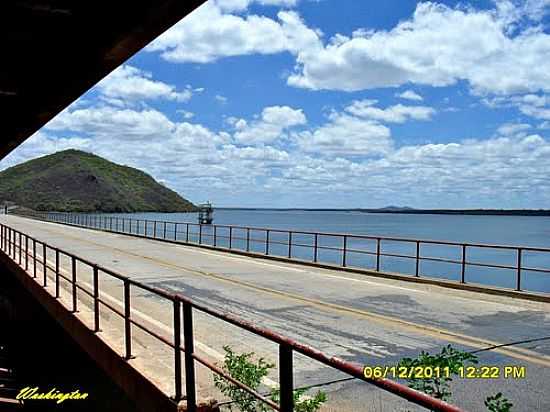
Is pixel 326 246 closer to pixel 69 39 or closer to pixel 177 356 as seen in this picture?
pixel 69 39

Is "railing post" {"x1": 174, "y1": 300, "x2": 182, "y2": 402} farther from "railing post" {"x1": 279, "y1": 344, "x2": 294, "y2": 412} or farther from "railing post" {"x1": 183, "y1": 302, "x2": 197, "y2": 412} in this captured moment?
"railing post" {"x1": 279, "y1": 344, "x2": 294, "y2": 412}

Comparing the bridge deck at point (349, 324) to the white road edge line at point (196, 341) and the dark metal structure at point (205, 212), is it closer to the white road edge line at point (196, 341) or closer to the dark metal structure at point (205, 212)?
the white road edge line at point (196, 341)

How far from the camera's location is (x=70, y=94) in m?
9.90

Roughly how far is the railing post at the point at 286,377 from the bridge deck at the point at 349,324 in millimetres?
2724

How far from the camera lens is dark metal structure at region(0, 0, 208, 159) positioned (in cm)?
597

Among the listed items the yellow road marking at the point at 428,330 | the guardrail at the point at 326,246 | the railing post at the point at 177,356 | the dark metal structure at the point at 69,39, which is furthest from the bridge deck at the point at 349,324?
the dark metal structure at the point at 69,39

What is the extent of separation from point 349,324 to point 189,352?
221 inches

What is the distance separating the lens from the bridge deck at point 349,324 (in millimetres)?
6938

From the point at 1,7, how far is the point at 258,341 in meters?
5.65

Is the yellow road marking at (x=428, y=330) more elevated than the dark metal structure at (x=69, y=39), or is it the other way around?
the dark metal structure at (x=69, y=39)

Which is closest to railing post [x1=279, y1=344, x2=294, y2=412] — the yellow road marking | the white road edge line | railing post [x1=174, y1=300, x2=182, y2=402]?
railing post [x1=174, y1=300, x2=182, y2=402]

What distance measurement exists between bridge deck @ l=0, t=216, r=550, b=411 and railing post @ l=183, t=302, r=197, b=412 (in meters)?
0.70

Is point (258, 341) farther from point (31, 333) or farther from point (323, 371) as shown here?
point (31, 333)

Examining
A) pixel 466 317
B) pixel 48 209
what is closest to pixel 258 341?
pixel 466 317
